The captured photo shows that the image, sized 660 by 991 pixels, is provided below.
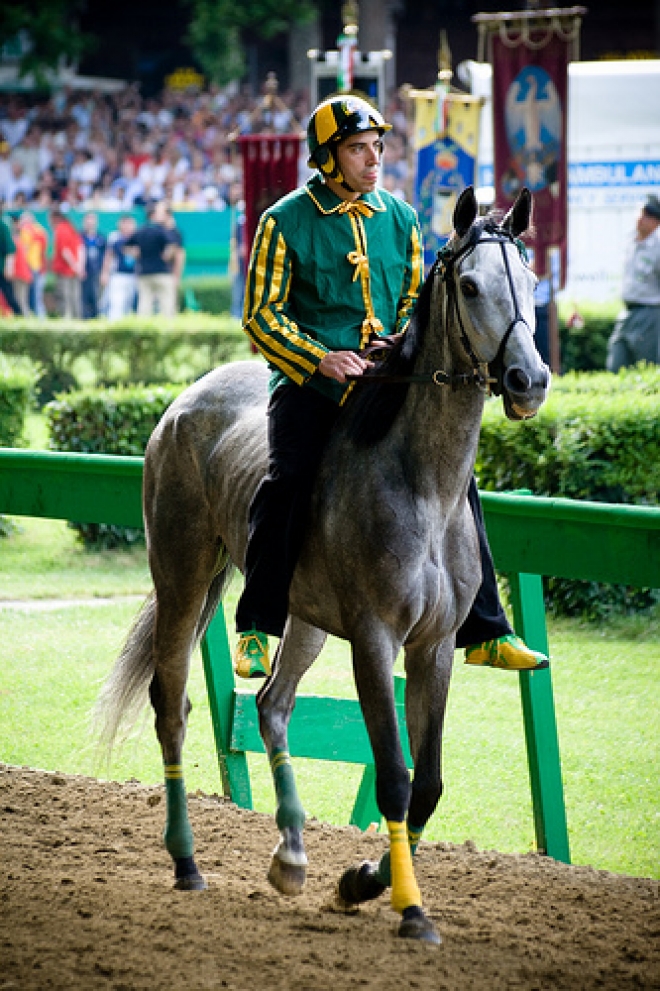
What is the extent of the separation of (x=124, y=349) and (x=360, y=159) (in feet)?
37.4

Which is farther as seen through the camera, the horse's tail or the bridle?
the horse's tail

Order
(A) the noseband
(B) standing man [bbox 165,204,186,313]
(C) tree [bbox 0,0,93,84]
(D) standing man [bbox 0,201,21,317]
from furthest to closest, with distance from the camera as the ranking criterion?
(C) tree [bbox 0,0,93,84] < (D) standing man [bbox 0,201,21,317] < (B) standing man [bbox 165,204,186,313] < (A) the noseband

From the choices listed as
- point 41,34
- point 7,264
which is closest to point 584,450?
point 7,264

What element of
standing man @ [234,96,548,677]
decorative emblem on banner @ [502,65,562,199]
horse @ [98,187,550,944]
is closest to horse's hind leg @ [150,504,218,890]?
horse @ [98,187,550,944]

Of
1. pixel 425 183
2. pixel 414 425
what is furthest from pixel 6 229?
pixel 414 425

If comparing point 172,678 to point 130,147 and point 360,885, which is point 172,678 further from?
point 130,147

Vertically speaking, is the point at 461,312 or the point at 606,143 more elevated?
the point at 606,143

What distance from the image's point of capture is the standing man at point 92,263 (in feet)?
75.9

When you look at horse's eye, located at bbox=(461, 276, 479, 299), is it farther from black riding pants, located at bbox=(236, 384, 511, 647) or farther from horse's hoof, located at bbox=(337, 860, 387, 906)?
horse's hoof, located at bbox=(337, 860, 387, 906)

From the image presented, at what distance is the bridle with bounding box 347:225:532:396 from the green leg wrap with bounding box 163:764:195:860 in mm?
1669

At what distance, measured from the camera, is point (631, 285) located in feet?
45.6

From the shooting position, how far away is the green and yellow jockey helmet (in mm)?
4051

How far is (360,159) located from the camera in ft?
13.4

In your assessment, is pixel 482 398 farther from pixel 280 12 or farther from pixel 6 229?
pixel 280 12
